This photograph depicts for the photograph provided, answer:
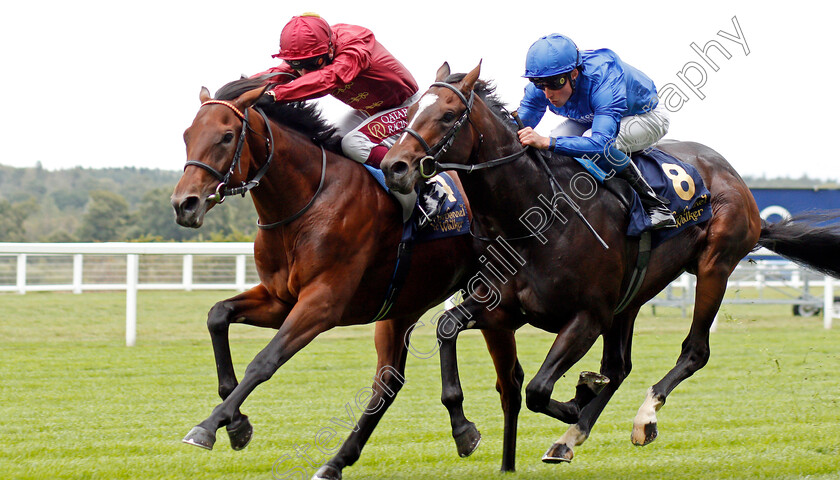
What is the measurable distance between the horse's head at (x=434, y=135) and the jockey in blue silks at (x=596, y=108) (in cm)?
40

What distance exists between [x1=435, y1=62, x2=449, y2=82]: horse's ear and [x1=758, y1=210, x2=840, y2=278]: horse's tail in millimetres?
2840

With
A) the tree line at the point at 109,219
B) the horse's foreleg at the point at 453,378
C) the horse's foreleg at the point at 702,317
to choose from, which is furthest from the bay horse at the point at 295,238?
the tree line at the point at 109,219

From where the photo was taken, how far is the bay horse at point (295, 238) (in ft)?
11.9

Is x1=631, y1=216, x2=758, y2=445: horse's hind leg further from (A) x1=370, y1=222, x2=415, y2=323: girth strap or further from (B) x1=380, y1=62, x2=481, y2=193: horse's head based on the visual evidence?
(B) x1=380, y1=62, x2=481, y2=193: horse's head

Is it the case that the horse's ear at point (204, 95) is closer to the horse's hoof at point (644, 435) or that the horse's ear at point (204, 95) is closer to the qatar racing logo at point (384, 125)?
the qatar racing logo at point (384, 125)

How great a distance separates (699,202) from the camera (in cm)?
482

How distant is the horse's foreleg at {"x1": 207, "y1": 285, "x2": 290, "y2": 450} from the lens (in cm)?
400

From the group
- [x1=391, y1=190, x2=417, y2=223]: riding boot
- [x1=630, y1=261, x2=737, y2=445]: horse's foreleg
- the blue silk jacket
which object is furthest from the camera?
[x1=630, y1=261, x2=737, y2=445]: horse's foreleg

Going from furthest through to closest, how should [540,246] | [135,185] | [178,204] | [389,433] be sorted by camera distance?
[135,185] → [389,433] → [540,246] → [178,204]

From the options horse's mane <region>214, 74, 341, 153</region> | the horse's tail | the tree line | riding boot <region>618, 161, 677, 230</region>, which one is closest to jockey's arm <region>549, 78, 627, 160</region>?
riding boot <region>618, 161, 677, 230</region>

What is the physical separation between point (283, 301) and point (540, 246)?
126 centimetres

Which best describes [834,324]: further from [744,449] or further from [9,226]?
[9,226]

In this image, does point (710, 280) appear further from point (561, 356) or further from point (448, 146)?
point (448, 146)

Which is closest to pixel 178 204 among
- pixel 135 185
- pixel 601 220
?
pixel 601 220
